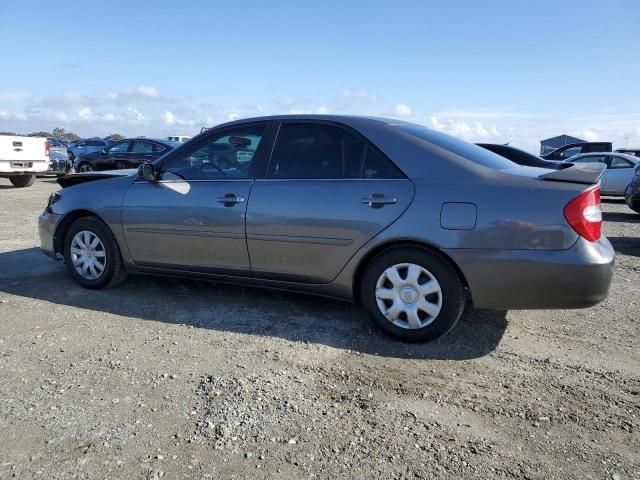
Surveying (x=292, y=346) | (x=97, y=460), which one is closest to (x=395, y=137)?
(x=292, y=346)

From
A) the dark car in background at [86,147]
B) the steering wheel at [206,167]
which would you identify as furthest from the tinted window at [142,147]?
the steering wheel at [206,167]

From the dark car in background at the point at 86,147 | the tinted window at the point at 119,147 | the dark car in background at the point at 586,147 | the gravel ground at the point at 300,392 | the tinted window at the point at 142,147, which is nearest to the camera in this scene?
the gravel ground at the point at 300,392

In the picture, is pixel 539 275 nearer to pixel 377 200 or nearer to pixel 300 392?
pixel 377 200

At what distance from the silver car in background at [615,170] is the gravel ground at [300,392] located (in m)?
10.4

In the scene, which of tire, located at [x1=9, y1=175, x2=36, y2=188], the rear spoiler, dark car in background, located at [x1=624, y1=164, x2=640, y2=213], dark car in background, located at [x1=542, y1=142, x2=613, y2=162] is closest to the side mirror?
the rear spoiler

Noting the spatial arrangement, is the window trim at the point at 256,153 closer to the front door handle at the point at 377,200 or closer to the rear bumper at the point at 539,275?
the front door handle at the point at 377,200

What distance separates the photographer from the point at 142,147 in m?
16.3

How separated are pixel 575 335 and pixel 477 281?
43.5 inches

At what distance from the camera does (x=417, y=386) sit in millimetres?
3223

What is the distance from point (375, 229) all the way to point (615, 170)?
1282 cm

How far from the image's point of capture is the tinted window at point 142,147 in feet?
53.1

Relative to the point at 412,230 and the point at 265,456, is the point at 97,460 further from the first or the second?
the point at 412,230

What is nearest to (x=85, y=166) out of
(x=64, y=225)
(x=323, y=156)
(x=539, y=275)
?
(x=64, y=225)

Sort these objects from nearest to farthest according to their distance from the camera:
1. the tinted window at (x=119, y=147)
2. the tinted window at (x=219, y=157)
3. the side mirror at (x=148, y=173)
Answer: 1. the tinted window at (x=219, y=157)
2. the side mirror at (x=148, y=173)
3. the tinted window at (x=119, y=147)
